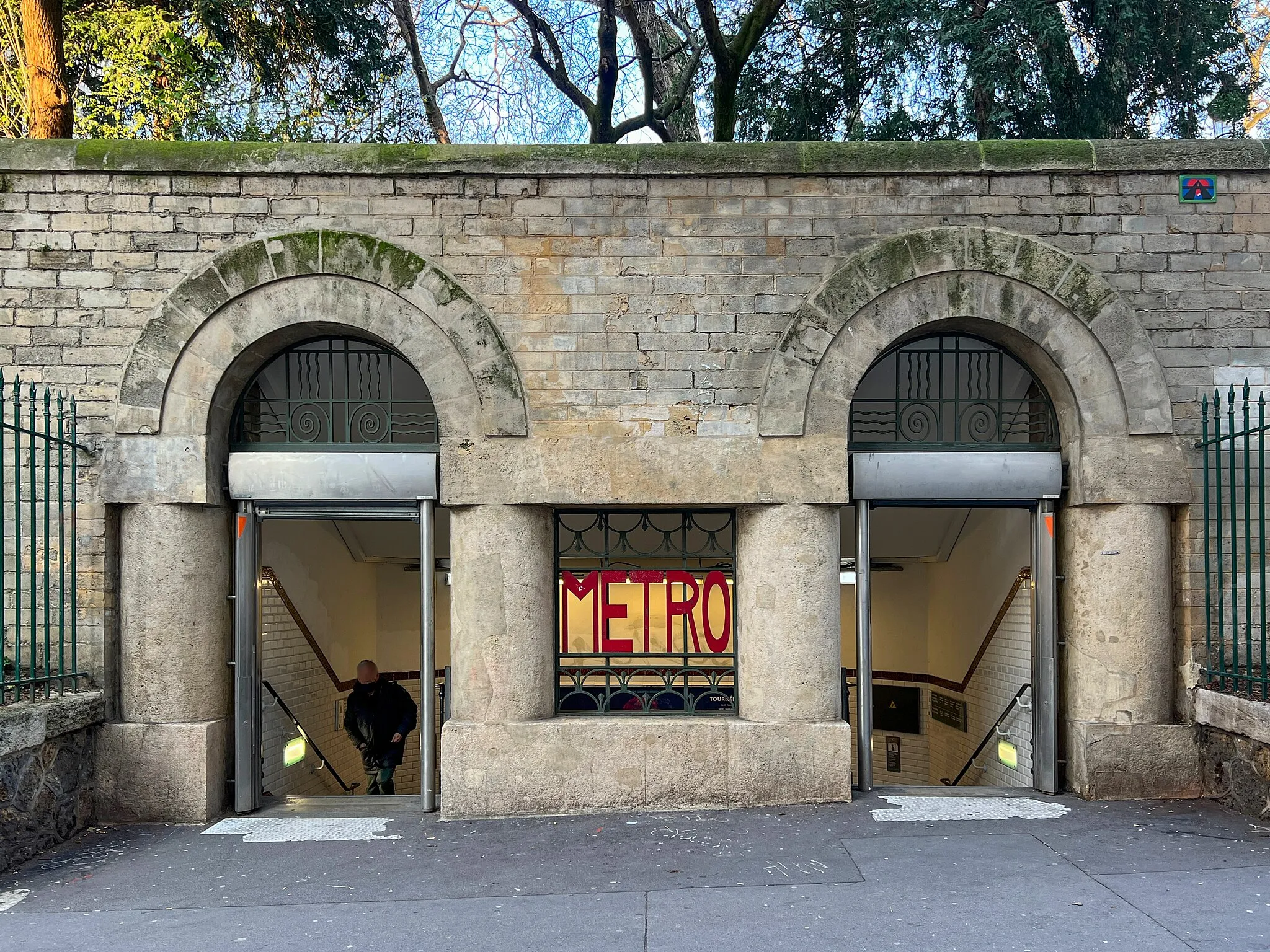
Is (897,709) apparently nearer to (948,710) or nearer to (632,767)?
(948,710)

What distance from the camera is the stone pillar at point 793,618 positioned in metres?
6.50

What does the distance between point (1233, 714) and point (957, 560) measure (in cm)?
413

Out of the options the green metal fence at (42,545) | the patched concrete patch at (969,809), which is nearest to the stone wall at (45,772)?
the green metal fence at (42,545)

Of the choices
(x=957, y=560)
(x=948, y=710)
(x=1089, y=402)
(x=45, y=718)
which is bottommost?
(x=948, y=710)

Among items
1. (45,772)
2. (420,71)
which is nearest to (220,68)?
(420,71)

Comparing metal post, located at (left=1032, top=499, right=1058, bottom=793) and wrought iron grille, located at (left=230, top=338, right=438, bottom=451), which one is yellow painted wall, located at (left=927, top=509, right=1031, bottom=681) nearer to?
metal post, located at (left=1032, top=499, right=1058, bottom=793)

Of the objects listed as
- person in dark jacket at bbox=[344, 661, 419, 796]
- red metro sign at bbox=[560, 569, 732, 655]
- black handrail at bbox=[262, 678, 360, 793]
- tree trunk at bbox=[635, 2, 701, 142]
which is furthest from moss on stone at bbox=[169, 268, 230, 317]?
tree trunk at bbox=[635, 2, 701, 142]

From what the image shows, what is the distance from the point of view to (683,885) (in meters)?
5.08

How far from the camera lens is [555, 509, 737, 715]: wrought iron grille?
6828 mm

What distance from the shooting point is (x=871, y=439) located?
304 inches

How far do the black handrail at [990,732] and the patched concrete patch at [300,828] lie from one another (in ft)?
13.6

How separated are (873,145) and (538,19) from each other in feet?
30.4

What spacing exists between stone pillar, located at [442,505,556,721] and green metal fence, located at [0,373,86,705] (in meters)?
2.45

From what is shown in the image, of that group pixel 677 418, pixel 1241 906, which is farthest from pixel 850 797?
pixel 677 418
